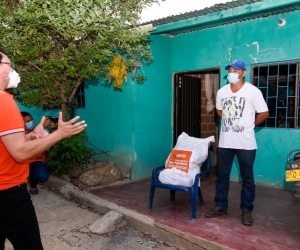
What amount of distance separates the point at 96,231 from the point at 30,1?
10.2 feet

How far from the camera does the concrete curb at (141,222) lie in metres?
3.20

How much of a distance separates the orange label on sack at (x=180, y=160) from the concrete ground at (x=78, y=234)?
99cm

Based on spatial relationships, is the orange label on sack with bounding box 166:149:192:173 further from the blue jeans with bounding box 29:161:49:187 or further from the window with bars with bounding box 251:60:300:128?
the blue jeans with bounding box 29:161:49:187

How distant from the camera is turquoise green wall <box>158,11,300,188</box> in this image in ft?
15.9

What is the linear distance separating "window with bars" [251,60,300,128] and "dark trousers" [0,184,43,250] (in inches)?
176

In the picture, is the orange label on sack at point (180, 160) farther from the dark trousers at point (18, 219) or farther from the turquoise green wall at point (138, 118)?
the dark trousers at point (18, 219)

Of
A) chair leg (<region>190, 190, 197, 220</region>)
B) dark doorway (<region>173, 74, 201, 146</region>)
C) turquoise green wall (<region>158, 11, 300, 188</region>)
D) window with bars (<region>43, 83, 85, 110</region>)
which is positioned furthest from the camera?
window with bars (<region>43, 83, 85, 110</region>)

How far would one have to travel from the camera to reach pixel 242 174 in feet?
11.7

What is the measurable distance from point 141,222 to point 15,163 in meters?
2.28

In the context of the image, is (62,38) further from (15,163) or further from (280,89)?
(280,89)

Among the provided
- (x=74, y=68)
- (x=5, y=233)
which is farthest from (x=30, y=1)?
(x=5, y=233)

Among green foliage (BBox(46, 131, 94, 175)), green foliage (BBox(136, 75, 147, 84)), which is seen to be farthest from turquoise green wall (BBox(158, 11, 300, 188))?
green foliage (BBox(46, 131, 94, 175))

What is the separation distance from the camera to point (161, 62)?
629cm

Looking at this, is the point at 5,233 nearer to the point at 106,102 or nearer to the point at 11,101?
the point at 11,101
